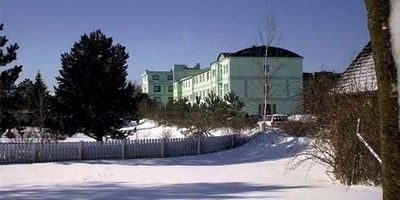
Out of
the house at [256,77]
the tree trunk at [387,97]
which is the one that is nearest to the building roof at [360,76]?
the tree trunk at [387,97]

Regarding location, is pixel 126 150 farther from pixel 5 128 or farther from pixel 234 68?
pixel 234 68

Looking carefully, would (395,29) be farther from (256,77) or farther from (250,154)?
(256,77)

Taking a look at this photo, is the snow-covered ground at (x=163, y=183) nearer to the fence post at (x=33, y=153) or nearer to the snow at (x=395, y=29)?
the fence post at (x=33, y=153)

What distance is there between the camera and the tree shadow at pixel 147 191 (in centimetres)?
1050

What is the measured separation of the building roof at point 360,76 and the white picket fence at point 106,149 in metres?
11.3

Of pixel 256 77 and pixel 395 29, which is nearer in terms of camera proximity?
pixel 395 29

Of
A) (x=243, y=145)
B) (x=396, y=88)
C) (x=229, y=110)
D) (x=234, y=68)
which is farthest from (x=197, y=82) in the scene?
(x=396, y=88)

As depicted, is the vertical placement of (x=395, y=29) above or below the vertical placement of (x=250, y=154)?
above

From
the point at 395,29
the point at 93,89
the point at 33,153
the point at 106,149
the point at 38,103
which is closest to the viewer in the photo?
the point at 395,29

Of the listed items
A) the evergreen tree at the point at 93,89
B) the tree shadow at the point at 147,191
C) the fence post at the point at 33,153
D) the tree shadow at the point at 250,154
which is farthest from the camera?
the evergreen tree at the point at 93,89

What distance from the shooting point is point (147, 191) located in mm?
11586

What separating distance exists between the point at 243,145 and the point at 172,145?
17.1ft

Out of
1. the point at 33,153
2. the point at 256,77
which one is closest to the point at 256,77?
the point at 256,77

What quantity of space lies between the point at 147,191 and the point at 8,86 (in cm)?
1598
